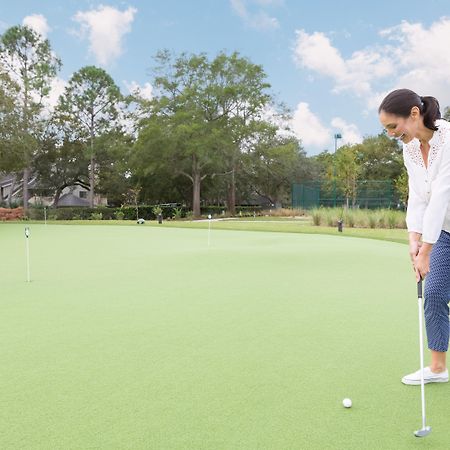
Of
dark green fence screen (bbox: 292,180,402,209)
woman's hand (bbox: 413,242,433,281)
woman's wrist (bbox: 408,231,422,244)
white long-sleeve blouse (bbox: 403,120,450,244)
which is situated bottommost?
woman's hand (bbox: 413,242,433,281)

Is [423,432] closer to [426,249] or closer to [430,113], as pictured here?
[426,249]

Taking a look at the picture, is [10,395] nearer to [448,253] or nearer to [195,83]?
[448,253]

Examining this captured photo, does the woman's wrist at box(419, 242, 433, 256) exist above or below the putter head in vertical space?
above

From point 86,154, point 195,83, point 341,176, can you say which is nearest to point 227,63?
point 195,83

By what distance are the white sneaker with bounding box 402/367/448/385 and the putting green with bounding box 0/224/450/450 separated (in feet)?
0.16

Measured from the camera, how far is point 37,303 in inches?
240

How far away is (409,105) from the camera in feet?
9.76

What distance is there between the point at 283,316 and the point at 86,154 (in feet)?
160

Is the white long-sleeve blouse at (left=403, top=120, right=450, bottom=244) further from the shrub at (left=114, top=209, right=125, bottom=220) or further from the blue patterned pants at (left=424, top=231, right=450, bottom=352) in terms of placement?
the shrub at (left=114, top=209, right=125, bottom=220)

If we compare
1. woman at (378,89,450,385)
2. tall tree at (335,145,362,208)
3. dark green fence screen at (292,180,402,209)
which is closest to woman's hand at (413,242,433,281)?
woman at (378,89,450,385)

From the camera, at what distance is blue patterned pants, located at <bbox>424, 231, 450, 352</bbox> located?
3287mm

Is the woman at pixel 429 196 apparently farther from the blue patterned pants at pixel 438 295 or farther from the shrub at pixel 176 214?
the shrub at pixel 176 214

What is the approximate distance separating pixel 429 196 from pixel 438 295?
617 millimetres

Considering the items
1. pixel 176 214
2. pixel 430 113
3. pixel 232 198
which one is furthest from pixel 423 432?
pixel 232 198
